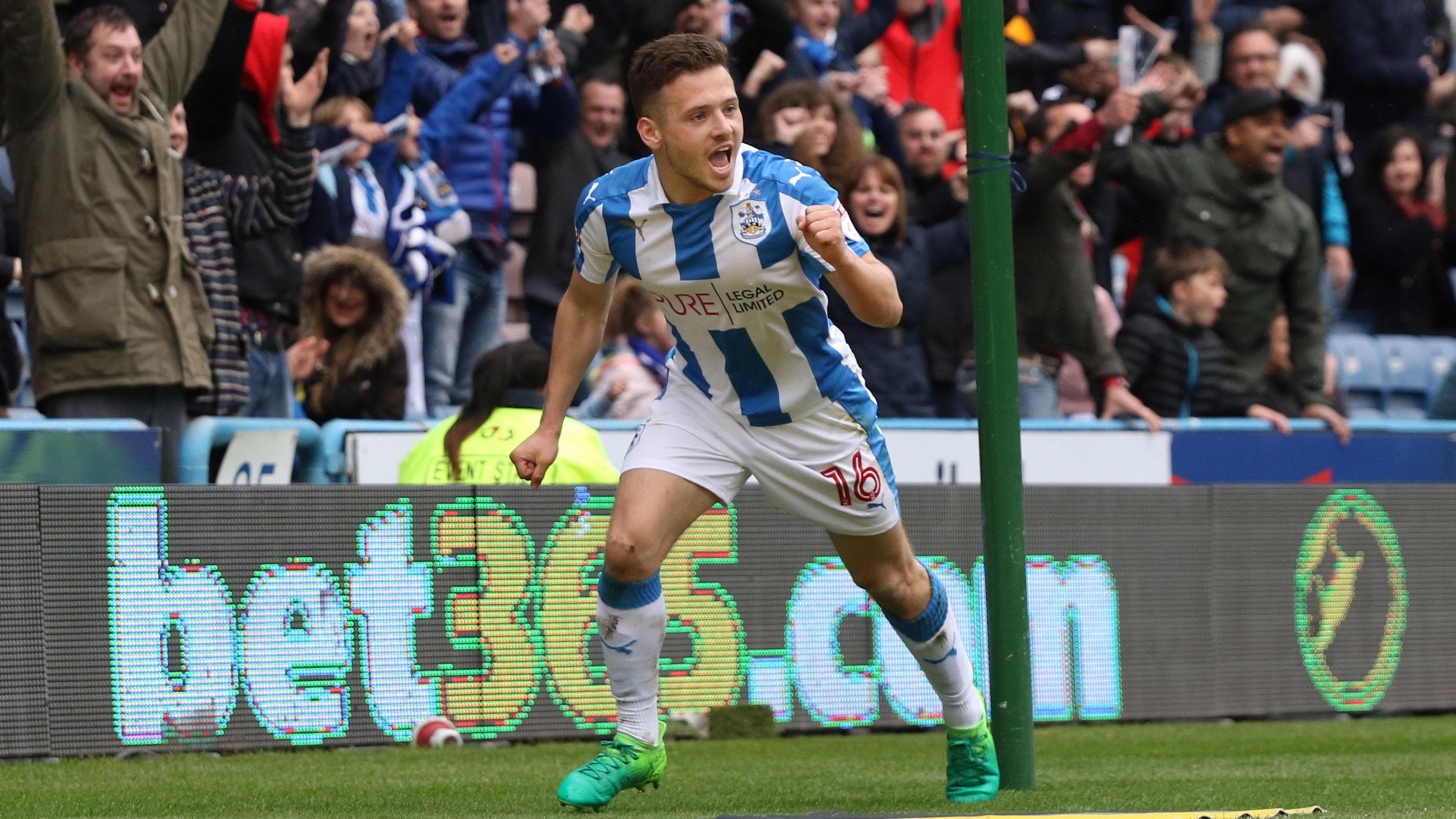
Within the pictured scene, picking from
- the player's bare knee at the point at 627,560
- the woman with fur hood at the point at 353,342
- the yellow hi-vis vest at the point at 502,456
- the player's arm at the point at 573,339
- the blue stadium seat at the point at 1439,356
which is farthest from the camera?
the blue stadium seat at the point at 1439,356

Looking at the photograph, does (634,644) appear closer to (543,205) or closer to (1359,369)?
(543,205)

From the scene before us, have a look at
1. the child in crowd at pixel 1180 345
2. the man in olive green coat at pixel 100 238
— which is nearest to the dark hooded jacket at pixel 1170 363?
the child in crowd at pixel 1180 345

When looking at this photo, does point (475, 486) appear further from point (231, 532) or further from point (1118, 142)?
point (1118, 142)

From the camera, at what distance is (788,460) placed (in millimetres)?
5727

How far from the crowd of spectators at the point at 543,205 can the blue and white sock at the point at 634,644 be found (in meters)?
2.64

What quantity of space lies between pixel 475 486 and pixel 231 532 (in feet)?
3.21

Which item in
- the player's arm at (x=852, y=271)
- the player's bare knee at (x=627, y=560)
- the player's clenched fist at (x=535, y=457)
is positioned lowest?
the player's bare knee at (x=627, y=560)

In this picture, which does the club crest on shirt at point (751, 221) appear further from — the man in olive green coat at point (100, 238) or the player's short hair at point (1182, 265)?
the player's short hair at point (1182, 265)

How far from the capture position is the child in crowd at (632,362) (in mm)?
9898

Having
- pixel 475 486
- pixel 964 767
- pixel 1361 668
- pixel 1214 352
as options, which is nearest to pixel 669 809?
pixel 964 767

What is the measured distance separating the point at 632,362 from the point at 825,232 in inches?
199

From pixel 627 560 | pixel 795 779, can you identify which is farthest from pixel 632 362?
pixel 627 560

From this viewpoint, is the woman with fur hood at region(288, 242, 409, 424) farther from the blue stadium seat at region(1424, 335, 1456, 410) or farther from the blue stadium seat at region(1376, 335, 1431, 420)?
the blue stadium seat at region(1424, 335, 1456, 410)

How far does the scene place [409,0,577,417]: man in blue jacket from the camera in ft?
33.9
